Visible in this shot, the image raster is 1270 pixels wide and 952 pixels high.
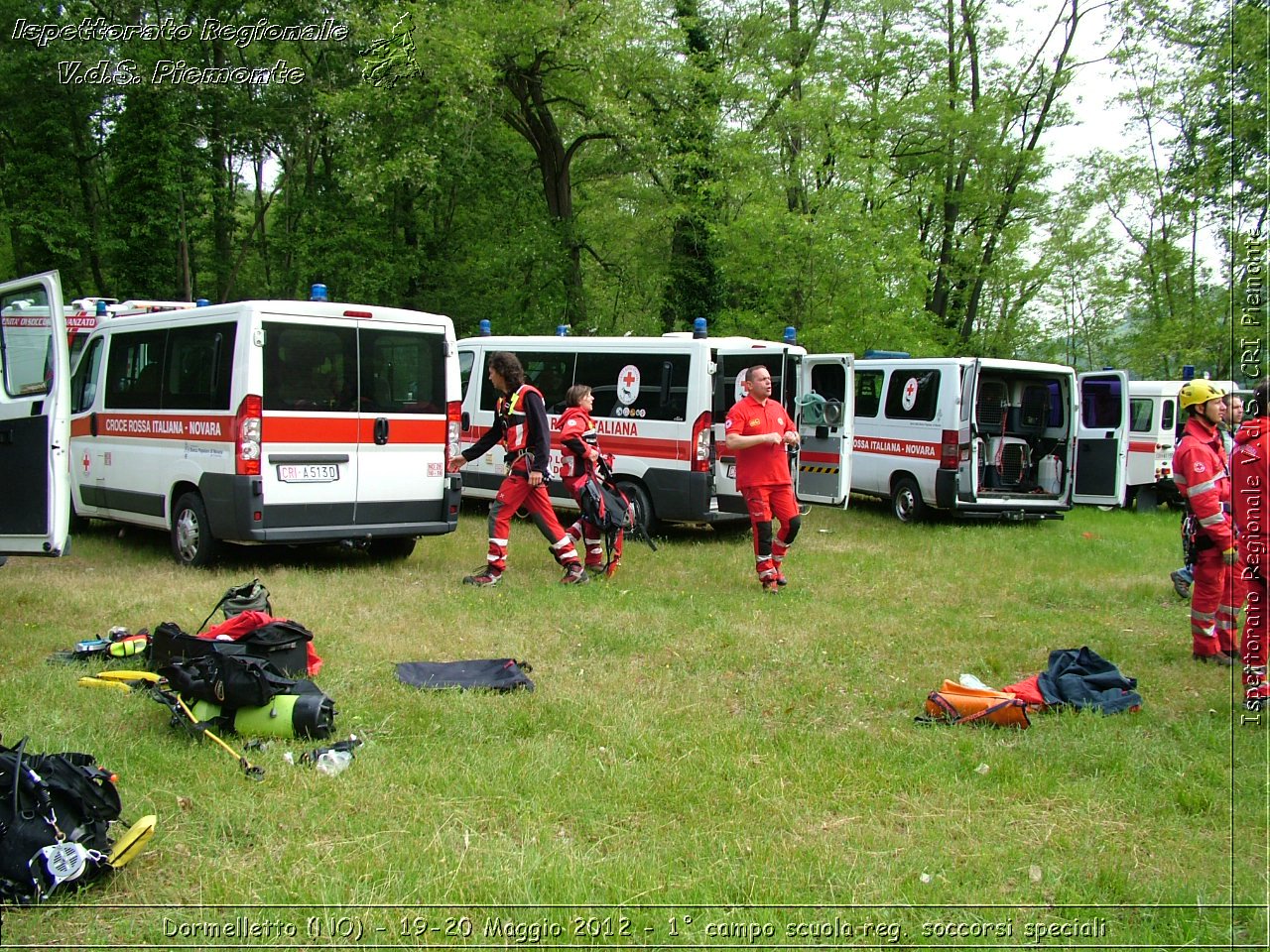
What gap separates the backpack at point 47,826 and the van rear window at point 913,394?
1165 cm

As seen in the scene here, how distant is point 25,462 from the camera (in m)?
6.34

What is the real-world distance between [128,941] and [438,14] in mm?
18046

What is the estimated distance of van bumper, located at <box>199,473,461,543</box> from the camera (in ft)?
27.5

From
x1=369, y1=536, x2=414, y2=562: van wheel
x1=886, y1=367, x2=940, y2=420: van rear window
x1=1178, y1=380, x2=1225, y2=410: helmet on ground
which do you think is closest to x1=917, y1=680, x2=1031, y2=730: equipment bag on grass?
→ x1=1178, y1=380, x2=1225, y2=410: helmet on ground

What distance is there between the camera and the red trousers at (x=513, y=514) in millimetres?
8648

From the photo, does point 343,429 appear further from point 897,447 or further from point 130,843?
point 897,447

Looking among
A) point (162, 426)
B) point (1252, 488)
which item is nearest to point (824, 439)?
point (1252, 488)

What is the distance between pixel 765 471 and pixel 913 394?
5.99 meters

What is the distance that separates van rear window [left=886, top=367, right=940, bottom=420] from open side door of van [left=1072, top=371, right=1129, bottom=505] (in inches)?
74.0

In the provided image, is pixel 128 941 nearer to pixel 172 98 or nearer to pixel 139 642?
pixel 139 642

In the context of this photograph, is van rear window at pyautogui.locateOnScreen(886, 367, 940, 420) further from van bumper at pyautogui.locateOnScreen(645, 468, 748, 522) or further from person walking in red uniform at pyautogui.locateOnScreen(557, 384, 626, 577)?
person walking in red uniform at pyautogui.locateOnScreen(557, 384, 626, 577)

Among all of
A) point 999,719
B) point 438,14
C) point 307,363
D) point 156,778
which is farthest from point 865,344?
point 156,778

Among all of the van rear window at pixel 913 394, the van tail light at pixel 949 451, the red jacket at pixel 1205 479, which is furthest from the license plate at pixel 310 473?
the van rear window at pixel 913 394

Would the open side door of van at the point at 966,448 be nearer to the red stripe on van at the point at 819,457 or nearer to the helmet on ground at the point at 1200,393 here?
the red stripe on van at the point at 819,457
